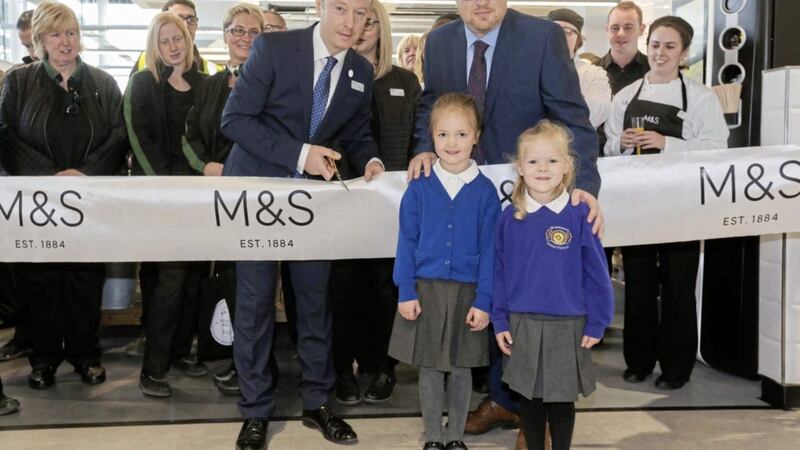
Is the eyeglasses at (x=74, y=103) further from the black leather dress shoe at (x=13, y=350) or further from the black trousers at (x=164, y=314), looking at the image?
the black leather dress shoe at (x=13, y=350)

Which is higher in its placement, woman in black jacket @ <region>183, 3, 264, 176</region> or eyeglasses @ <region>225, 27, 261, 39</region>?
eyeglasses @ <region>225, 27, 261, 39</region>

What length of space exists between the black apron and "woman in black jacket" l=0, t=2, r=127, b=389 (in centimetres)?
236

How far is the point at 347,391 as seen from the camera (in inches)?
146

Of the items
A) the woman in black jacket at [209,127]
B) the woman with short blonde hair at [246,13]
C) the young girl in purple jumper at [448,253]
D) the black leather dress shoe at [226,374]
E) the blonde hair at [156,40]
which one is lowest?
the black leather dress shoe at [226,374]

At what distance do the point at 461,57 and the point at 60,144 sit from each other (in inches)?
76.5

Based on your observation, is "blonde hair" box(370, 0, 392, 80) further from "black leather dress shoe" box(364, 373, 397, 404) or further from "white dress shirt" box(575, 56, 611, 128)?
"black leather dress shoe" box(364, 373, 397, 404)

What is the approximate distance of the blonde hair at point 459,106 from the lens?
107 inches

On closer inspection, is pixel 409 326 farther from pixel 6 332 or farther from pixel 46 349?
pixel 6 332

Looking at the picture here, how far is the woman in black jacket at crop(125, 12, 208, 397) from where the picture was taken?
3.87 metres

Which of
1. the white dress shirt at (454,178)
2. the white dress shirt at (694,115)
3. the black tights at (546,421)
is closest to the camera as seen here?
the black tights at (546,421)

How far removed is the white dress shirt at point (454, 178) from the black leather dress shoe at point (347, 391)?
1.30m

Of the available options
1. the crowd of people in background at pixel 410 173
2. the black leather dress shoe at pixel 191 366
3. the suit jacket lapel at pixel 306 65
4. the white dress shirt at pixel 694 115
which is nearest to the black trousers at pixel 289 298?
the crowd of people in background at pixel 410 173

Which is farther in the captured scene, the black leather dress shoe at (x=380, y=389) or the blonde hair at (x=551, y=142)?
the black leather dress shoe at (x=380, y=389)

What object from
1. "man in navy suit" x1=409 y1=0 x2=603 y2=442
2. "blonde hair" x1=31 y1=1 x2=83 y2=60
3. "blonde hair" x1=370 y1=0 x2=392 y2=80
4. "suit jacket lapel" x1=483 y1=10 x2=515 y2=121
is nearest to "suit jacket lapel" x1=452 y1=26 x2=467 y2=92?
"man in navy suit" x1=409 y1=0 x2=603 y2=442
